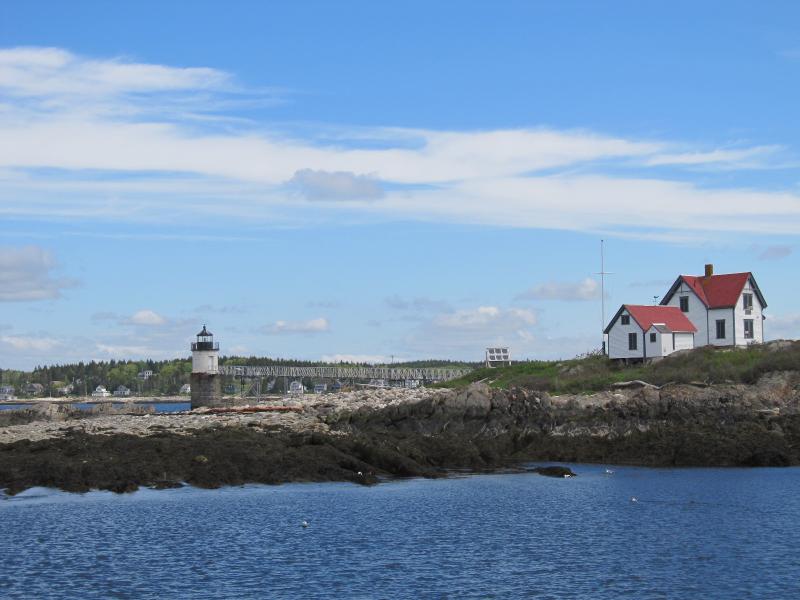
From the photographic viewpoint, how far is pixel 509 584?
87.2 ft

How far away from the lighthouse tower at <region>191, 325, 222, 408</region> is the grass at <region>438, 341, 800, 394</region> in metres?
20.9

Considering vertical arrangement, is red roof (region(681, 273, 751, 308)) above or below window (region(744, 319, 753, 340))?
above

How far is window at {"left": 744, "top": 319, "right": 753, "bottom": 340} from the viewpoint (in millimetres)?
75188

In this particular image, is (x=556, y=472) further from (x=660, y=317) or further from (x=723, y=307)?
(x=723, y=307)

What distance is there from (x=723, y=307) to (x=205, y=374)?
39.1 m

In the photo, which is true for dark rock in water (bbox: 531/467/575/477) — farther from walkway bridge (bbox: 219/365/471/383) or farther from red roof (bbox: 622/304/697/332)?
walkway bridge (bbox: 219/365/471/383)

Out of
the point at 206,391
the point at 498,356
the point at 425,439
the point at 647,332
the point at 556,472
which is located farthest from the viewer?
the point at 498,356

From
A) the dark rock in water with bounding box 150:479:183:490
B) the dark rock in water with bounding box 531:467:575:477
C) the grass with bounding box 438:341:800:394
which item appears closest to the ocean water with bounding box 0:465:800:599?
the dark rock in water with bounding box 150:479:183:490

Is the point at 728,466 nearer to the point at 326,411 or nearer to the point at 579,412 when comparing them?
the point at 579,412

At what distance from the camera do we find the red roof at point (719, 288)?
245 ft

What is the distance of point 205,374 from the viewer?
7875cm

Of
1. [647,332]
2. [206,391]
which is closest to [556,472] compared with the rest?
[647,332]

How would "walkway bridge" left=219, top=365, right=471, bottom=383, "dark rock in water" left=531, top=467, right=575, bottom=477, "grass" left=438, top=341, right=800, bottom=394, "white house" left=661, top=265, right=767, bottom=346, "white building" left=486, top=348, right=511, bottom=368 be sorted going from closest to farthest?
"dark rock in water" left=531, top=467, right=575, bottom=477, "grass" left=438, top=341, right=800, bottom=394, "white house" left=661, top=265, right=767, bottom=346, "white building" left=486, top=348, right=511, bottom=368, "walkway bridge" left=219, top=365, right=471, bottom=383

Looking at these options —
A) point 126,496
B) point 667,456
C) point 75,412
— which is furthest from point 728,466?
point 75,412
